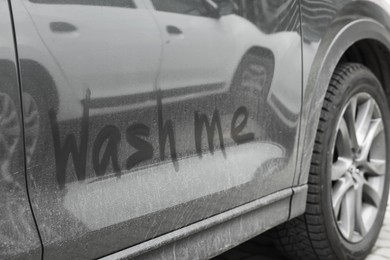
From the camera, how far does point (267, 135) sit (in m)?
2.09

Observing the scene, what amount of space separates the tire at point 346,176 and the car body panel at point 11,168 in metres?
1.38

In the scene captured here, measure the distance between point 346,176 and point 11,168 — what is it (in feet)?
5.69

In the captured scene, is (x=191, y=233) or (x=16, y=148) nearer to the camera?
(x=16, y=148)

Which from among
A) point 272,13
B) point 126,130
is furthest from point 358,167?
point 126,130

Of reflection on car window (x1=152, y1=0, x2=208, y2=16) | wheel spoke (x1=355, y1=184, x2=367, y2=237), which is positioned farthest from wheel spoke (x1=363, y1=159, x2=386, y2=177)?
reflection on car window (x1=152, y1=0, x2=208, y2=16)

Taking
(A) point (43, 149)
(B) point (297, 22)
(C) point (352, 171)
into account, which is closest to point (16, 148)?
(A) point (43, 149)

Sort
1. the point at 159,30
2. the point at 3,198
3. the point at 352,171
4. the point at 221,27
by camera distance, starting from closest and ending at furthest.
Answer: the point at 3,198 < the point at 159,30 < the point at 221,27 < the point at 352,171

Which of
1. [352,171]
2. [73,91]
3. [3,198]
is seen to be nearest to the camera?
[3,198]

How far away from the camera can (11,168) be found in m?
1.26

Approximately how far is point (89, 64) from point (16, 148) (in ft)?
0.88

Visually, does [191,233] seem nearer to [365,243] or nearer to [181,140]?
[181,140]

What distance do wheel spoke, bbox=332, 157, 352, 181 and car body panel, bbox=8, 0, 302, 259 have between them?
1.86 feet

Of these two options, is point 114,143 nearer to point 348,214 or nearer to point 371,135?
point 348,214

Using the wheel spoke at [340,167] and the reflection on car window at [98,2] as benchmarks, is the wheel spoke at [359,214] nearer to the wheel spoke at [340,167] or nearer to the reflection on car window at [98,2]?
the wheel spoke at [340,167]
